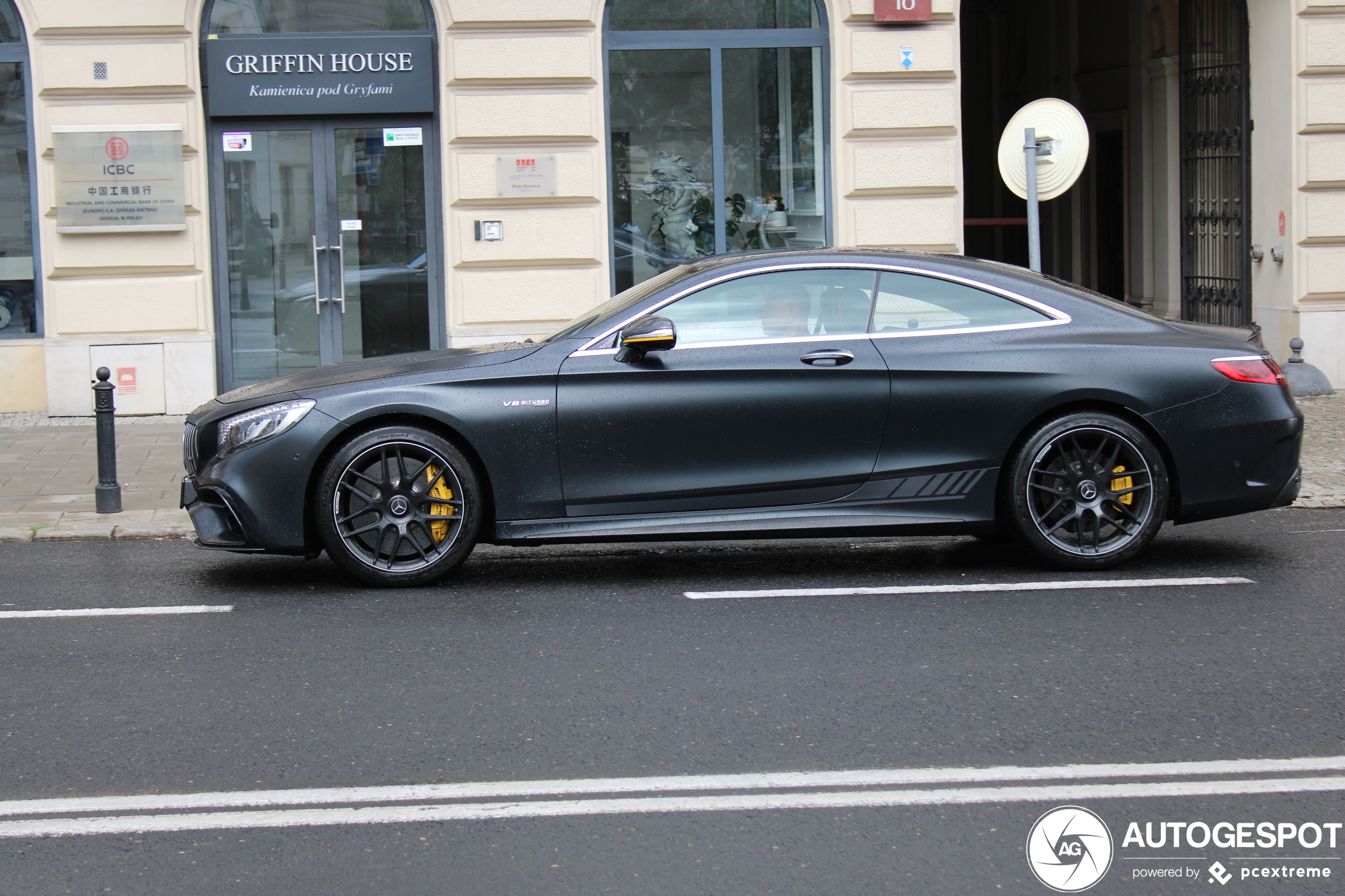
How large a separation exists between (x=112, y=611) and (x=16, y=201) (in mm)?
7912

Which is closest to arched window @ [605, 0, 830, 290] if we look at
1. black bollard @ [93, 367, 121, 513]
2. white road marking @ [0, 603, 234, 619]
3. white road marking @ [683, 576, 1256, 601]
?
black bollard @ [93, 367, 121, 513]

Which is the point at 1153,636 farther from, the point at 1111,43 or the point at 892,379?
the point at 1111,43

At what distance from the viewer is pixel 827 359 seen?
6.70 meters

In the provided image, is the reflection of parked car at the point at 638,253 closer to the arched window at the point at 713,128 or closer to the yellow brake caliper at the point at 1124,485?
the arched window at the point at 713,128

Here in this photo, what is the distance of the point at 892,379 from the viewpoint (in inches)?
263

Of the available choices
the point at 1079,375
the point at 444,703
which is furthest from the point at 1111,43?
the point at 444,703

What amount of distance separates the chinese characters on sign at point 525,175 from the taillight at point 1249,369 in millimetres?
7351

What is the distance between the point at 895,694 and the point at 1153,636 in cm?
127

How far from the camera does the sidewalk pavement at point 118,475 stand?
27.2 feet

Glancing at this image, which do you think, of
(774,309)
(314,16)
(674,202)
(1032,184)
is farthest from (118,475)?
(1032,184)

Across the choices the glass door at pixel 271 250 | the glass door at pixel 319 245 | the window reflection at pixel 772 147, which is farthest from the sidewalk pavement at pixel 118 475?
the window reflection at pixel 772 147

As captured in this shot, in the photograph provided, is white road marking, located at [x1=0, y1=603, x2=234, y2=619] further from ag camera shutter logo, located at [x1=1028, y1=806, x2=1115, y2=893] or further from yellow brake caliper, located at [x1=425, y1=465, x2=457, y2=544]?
ag camera shutter logo, located at [x1=1028, y1=806, x2=1115, y2=893]

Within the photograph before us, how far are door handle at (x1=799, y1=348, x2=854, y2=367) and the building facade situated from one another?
258 inches

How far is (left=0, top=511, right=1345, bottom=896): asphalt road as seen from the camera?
3.62 metres
